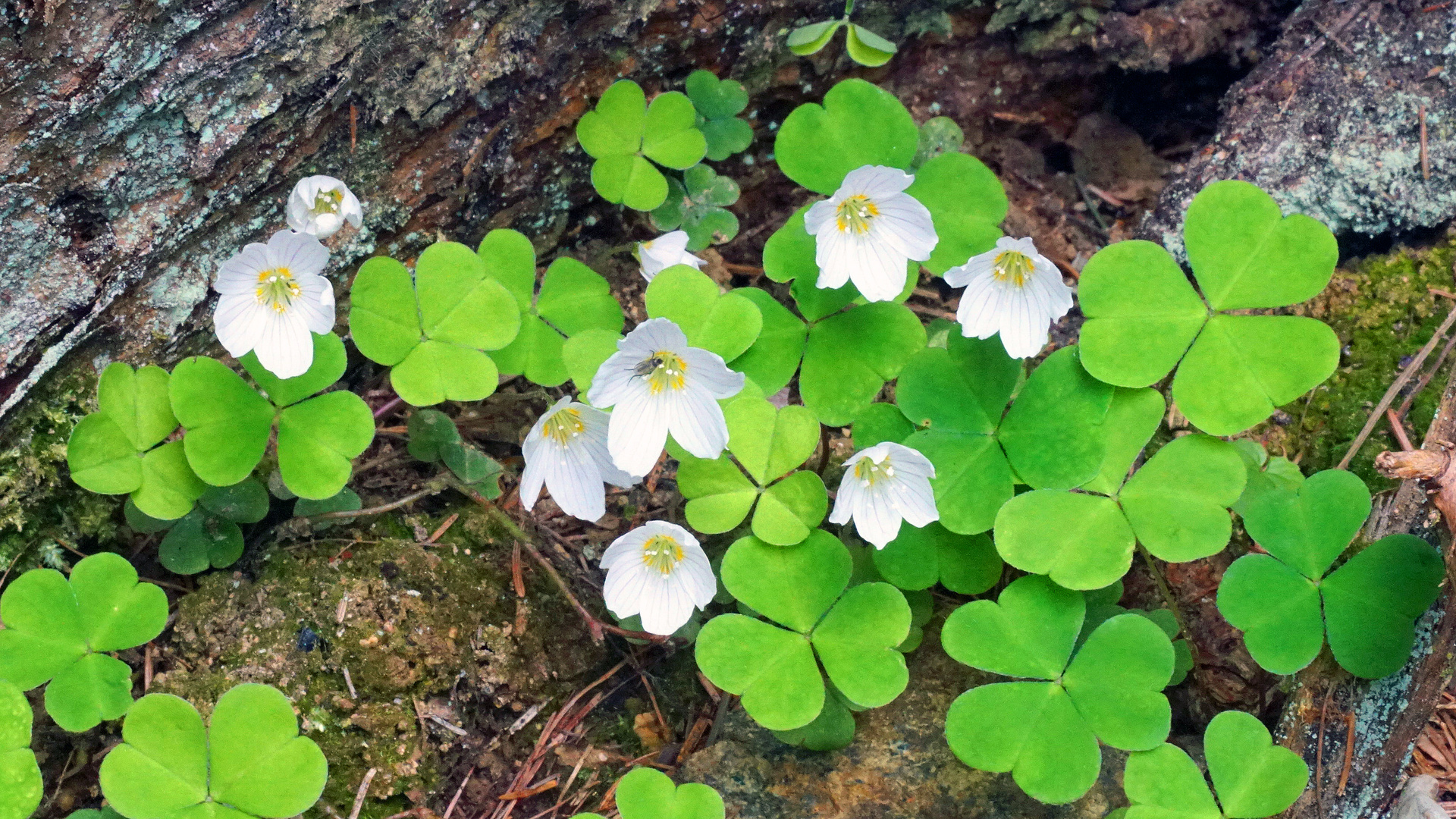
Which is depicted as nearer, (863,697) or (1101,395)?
(863,697)

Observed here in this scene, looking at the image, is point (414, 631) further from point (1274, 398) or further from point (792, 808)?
point (1274, 398)

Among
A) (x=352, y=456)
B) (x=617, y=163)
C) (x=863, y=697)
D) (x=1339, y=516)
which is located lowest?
(x=863, y=697)

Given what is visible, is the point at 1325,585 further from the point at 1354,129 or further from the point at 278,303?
the point at 278,303

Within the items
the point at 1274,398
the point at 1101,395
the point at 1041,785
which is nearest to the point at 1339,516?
the point at 1274,398

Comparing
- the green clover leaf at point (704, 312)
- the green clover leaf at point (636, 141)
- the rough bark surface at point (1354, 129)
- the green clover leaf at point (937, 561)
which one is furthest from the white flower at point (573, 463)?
the rough bark surface at point (1354, 129)

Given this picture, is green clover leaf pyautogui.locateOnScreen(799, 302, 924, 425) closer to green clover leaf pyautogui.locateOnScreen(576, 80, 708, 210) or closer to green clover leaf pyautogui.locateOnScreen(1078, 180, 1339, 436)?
green clover leaf pyautogui.locateOnScreen(1078, 180, 1339, 436)

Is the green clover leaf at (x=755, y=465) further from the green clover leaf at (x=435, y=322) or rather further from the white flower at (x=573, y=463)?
the green clover leaf at (x=435, y=322)
